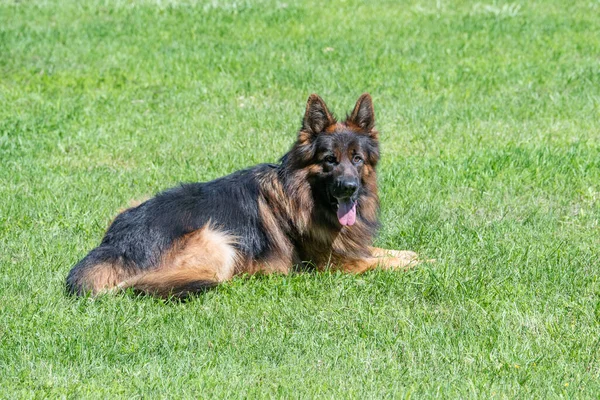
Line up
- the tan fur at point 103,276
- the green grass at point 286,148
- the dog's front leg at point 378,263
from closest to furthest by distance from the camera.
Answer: the green grass at point 286,148 → the tan fur at point 103,276 → the dog's front leg at point 378,263

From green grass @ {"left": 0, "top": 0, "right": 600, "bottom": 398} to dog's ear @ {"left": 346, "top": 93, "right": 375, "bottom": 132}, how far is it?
1.15 m

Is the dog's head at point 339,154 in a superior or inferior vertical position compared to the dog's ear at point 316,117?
inferior

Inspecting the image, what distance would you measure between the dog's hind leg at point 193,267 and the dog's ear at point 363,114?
1.30 meters

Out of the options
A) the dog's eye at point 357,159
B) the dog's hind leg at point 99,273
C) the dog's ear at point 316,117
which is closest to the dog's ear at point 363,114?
the dog's ear at point 316,117

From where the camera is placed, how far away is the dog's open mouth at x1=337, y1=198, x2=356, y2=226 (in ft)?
21.1

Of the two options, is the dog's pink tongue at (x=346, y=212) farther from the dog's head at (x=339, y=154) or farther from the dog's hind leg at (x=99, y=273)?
the dog's hind leg at (x=99, y=273)

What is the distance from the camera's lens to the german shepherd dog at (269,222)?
6.05 m

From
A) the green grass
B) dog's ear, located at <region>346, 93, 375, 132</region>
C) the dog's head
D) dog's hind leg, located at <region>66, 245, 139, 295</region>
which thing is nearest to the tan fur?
dog's hind leg, located at <region>66, 245, 139, 295</region>

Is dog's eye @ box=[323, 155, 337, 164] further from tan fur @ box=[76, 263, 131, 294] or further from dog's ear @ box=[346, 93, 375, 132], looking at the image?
tan fur @ box=[76, 263, 131, 294]

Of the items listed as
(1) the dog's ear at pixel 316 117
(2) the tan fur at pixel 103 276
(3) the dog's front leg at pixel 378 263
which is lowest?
(3) the dog's front leg at pixel 378 263

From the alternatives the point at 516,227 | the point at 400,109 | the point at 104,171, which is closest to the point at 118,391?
the point at 516,227

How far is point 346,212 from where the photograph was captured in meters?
6.44

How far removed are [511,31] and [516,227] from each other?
769 centimetres

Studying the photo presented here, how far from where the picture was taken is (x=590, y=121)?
10.5 m
